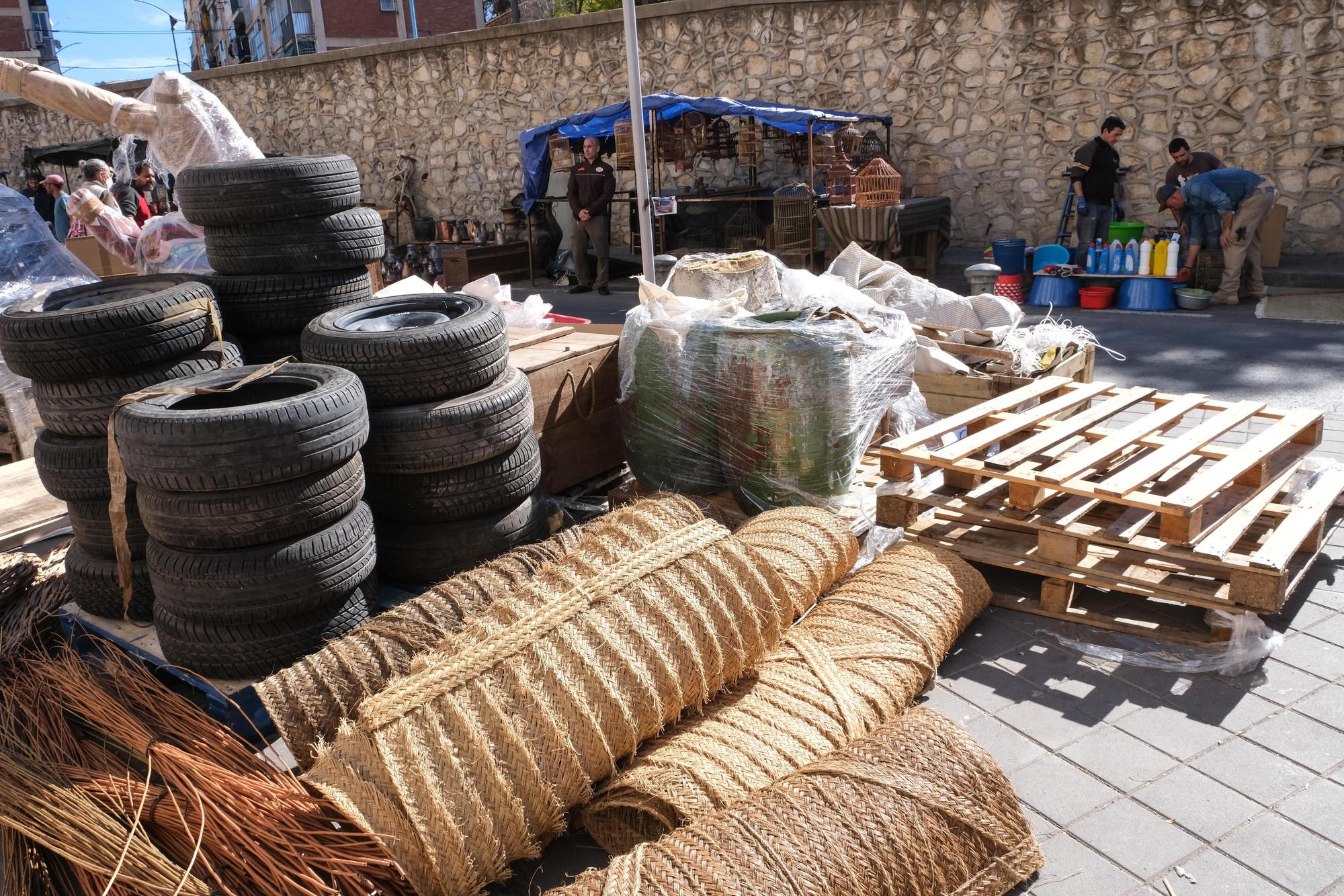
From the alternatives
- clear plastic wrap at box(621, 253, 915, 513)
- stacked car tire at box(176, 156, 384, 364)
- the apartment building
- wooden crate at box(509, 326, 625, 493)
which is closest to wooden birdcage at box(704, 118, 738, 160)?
wooden crate at box(509, 326, 625, 493)

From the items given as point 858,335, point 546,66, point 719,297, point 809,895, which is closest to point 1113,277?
point 719,297

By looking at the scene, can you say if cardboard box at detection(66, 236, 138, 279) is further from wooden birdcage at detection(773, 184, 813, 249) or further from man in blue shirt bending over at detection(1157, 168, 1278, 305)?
man in blue shirt bending over at detection(1157, 168, 1278, 305)

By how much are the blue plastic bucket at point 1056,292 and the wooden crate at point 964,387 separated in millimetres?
4779

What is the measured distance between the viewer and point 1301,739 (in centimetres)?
322

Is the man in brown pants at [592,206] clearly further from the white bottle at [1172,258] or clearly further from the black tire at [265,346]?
the black tire at [265,346]

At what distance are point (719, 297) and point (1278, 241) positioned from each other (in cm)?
859

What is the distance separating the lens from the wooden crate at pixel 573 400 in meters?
4.97

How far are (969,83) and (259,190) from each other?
11.5 m

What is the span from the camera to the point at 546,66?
56.2 feet

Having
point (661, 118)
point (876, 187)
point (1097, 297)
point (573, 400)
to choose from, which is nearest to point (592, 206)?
point (661, 118)

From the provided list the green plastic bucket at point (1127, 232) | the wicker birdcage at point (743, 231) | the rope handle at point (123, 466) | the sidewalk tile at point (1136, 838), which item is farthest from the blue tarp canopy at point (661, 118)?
the sidewalk tile at point (1136, 838)

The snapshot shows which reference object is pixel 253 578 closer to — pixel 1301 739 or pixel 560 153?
pixel 1301 739

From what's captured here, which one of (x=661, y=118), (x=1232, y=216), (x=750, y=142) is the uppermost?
(x=661, y=118)

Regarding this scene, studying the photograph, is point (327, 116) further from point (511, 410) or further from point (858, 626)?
point (858, 626)
